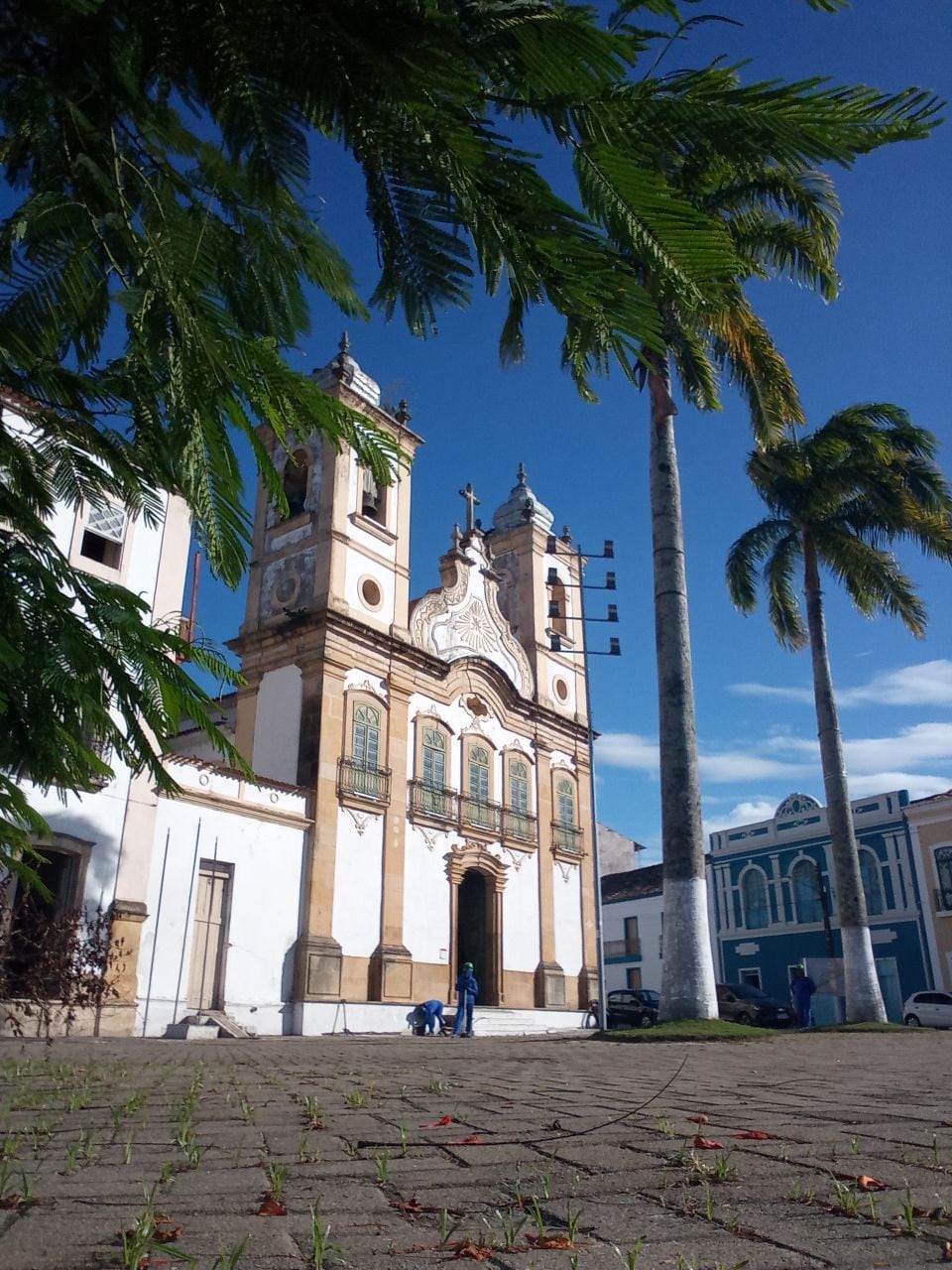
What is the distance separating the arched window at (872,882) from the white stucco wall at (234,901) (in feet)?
76.0

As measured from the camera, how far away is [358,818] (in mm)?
20391

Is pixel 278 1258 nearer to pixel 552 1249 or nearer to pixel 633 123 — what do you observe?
pixel 552 1249

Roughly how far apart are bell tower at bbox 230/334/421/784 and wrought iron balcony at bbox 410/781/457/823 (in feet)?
9.99

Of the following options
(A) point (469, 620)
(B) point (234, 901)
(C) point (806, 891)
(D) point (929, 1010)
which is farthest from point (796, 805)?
(B) point (234, 901)

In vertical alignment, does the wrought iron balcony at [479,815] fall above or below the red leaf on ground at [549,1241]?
above

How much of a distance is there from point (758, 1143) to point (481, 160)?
123 inches

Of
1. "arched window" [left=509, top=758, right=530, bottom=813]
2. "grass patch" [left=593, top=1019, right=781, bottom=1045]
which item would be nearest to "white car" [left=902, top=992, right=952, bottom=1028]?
"arched window" [left=509, top=758, right=530, bottom=813]

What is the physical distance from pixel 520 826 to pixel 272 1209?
22.8 meters

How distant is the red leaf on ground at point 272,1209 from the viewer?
2408mm

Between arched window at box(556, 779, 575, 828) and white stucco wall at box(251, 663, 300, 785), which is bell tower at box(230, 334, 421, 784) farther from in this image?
arched window at box(556, 779, 575, 828)

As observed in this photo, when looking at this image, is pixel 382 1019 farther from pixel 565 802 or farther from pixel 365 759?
pixel 565 802

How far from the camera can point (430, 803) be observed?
877 inches

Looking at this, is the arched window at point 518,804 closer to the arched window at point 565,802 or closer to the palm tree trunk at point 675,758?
the arched window at point 565,802

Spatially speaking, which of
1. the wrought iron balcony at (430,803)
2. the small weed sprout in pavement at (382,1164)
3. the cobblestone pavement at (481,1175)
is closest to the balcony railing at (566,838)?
the wrought iron balcony at (430,803)
